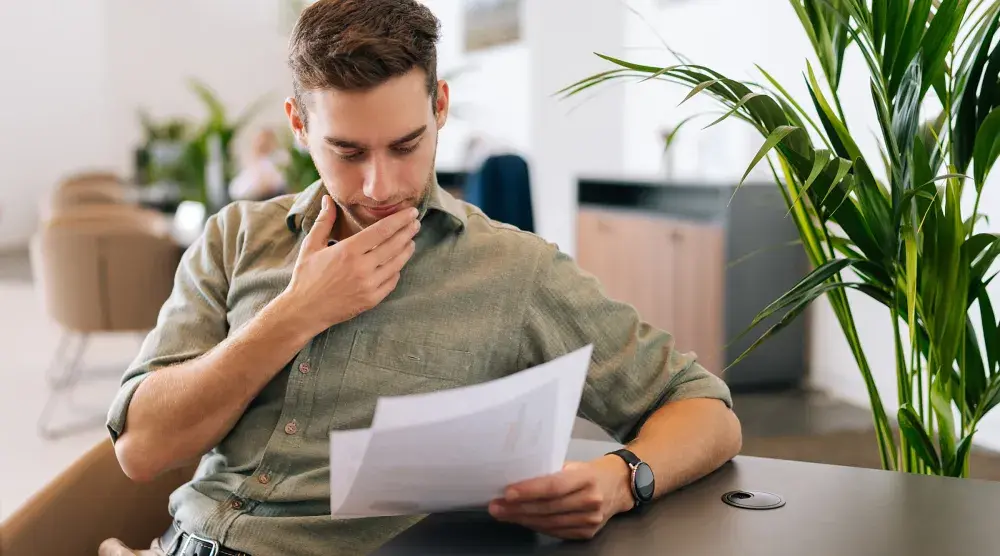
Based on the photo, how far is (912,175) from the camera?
127 cm

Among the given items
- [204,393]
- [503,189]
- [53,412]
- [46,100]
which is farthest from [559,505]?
[46,100]

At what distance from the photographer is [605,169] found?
6246mm

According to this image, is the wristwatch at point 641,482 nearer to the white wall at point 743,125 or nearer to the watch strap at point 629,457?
the watch strap at point 629,457

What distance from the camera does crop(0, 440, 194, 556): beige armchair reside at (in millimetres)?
1098

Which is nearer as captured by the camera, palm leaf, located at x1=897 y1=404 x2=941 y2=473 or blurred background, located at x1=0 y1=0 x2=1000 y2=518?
palm leaf, located at x1=897 y1=404 x2=941 y2=473

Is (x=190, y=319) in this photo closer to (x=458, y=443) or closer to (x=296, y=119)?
(x=296, y=119)

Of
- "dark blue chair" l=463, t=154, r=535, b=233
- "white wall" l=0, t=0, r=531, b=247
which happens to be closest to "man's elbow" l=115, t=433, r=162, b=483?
"dark blue chair" l=463, t=154, r=535, b=233

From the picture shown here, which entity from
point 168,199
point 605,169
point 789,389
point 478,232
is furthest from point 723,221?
point 168,199

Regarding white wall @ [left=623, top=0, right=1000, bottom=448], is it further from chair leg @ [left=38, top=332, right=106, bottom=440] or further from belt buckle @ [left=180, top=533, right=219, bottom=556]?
belt buckle @ [left=180, top=533, right=219, bottom=556]

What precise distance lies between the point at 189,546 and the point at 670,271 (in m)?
3.66

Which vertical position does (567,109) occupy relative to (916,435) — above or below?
above

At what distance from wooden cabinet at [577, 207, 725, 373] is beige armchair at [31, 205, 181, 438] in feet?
5.99

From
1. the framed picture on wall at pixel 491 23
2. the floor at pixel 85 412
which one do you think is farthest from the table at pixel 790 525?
the framed picture on wall at pixel 491 23

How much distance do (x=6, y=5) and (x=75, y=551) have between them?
437 inches
